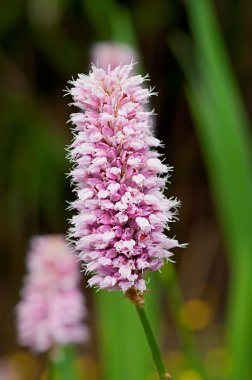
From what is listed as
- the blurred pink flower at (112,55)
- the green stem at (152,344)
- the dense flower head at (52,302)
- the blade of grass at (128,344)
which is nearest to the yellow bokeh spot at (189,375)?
the blade of grass at (128,344)

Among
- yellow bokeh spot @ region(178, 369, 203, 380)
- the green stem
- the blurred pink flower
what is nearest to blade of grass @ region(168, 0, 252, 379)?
yellow bokeh spot @ region(178, 369, 203, 380)

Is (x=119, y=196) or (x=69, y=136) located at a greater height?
(x=69, y=136)

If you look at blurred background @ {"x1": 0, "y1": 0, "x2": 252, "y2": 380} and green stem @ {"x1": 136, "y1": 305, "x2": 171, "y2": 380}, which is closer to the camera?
green stem @ {"x1": 136, "y1": 305, "x2": 171, "y2": 380}

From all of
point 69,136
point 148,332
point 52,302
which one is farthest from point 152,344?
point 69,136

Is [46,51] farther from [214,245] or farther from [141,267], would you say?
[141,267]

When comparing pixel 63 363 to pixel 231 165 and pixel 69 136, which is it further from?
pixel 69 136

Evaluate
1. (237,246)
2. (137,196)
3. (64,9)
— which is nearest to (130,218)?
(137,196)

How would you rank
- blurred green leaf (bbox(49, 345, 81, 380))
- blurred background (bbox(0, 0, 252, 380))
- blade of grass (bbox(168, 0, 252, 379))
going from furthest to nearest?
blurred background (bbox(0, 0, 252, 380)) → blade of grass (bbox(168, 0, 252, 379)) → blurred green leaf (bbox(49, 345, 81, 380))

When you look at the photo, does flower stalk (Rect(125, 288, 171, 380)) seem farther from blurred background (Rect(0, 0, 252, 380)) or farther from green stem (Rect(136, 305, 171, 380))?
blurred background (Rect(0, 0, 252, 380))
